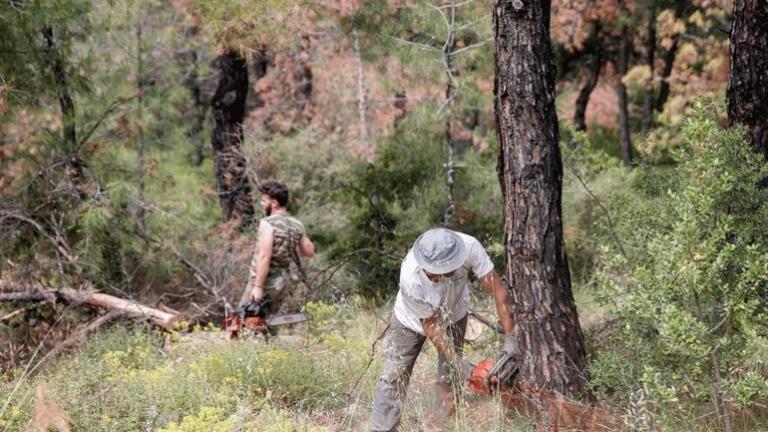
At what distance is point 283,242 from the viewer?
6.99 meters

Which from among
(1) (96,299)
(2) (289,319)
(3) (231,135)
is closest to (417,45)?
(3) (231,135)

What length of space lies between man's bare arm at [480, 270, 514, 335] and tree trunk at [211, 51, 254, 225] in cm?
565

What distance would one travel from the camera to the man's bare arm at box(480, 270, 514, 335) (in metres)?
4.89

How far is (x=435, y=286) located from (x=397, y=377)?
1.97 ft

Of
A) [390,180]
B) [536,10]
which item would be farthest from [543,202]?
[390,180]

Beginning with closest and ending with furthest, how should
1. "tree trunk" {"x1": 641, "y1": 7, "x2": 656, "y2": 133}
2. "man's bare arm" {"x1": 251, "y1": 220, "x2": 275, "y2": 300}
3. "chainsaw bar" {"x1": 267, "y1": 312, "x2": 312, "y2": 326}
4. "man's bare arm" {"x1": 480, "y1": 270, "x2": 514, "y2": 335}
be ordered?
"man's bare arm" {"x1": 480, "y1": 270, "x2": 514, "y2": 335} → "chainsaw bar" {"x1": 267, "y1": 312, "x2": 312, "y2": 326} → "man's bare arm" {"x1": 251, "y1": 220, "x2": 275, "y2": 300} → "tree trunk" {"x1": 641, "y1": 7, "x2": 656, "y2": 133}

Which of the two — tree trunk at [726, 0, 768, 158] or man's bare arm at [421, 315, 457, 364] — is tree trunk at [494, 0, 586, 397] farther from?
tree trunk at [726, 0, 768, 158]

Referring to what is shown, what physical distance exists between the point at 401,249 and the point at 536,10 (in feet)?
14.9

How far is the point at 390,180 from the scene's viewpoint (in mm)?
9812

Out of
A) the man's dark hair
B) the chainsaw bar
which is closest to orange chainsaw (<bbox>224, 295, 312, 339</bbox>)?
the chainsaw bar

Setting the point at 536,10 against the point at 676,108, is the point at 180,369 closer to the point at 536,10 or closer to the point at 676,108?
the point at 536,10

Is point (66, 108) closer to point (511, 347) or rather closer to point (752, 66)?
point (511, 347)

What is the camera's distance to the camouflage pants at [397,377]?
4914 millimetres

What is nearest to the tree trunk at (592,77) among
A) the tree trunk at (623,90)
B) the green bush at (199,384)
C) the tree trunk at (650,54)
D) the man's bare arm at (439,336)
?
the tree trunk at (623,90)
